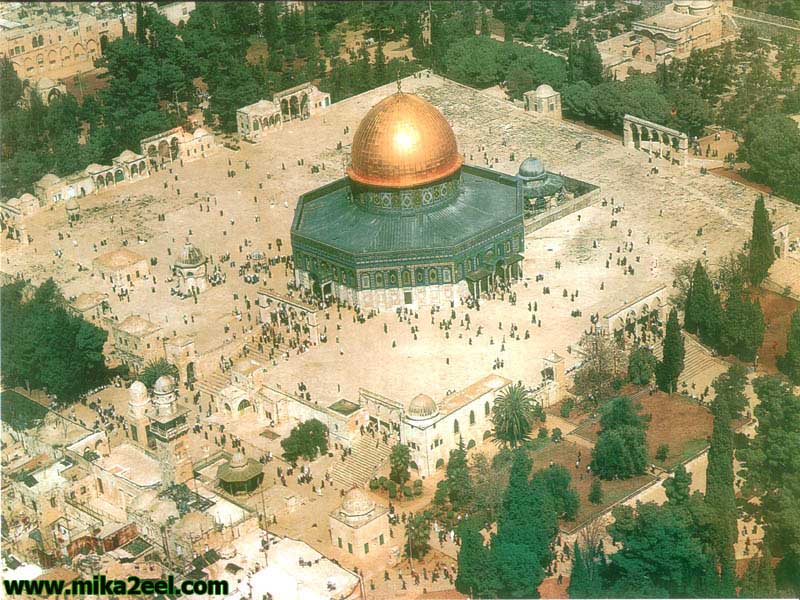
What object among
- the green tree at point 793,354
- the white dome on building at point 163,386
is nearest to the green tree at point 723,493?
the green tree at point 793,354

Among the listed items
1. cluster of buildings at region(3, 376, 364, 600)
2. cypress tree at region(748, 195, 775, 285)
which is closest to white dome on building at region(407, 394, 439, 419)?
cluster of buildings at region(3, 376, 364, 600)

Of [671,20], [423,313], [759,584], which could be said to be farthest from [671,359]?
[671,20]

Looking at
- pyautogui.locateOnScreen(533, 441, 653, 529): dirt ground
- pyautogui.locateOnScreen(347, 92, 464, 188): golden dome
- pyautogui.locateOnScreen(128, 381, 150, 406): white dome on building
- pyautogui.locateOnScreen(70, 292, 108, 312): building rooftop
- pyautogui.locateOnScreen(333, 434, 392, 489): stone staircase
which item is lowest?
pyautogui.locateOnScreen(333, 434, 392, 489): stone staircase

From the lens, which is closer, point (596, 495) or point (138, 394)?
point (596, 495)

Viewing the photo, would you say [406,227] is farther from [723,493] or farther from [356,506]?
[723,493]

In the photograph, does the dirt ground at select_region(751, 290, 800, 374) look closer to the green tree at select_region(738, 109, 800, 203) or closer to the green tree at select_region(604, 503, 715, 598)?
the green tree at select_region(738, 109, 800, 203)
